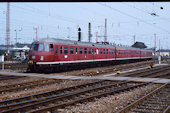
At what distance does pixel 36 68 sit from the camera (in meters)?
20.3

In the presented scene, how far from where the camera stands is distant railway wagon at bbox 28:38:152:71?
20.1 meters

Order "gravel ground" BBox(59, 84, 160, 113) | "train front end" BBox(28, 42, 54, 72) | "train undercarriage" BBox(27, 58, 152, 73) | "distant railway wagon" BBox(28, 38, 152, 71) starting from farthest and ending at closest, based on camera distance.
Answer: "train undercarriage" BBox(27, 58, 152, 73), "distant railway wagon" BBox(28, 38, 152, 71), "train front end" BBox(28, 42, 54, 72), "gravel ground" BBox(59, 84, 160, 113)

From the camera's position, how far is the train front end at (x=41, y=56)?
19938mm

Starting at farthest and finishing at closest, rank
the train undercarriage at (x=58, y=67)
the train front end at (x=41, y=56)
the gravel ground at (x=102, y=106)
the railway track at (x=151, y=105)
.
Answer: the train undercarriage at (x=58, y=67), the train front end at (x=41, y=56), the gravel ground at (x=102, y=106), the railway track at (x=151, y=105)

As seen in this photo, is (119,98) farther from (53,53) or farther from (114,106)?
(53,53)

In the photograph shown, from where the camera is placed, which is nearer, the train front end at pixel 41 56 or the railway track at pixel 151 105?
the railway track at pixel 151 105

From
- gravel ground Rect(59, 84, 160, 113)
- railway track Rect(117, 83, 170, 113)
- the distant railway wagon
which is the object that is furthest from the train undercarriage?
railway track Rect(117, 83, 170, 113)

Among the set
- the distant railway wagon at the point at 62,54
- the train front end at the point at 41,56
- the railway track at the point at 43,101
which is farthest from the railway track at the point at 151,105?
the distant railway wagon at the point at 62,54

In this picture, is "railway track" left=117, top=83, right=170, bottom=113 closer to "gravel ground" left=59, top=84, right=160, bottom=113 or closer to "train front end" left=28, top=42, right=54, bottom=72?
"gravel ground" left=59, top=84, right=160, bottom=113

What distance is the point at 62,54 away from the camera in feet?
71.6

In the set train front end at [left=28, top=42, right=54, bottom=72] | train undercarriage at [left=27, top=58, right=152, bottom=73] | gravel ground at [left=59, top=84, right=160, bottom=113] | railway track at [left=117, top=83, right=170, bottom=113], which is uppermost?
train front end at [left=28, top=42, right=54, bottom=72]

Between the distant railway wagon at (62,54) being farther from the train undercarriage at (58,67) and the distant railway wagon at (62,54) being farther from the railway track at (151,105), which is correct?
→ the railway track at (151,105)

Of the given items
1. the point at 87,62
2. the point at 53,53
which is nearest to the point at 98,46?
the point at 87,62

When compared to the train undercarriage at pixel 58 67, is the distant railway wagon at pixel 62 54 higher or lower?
higher
